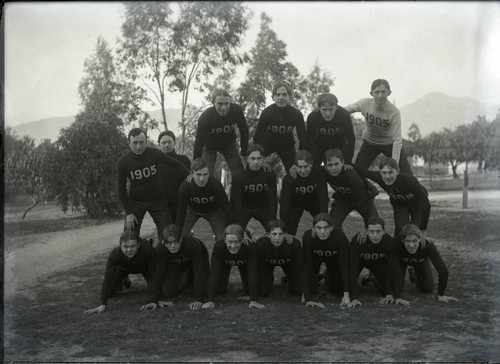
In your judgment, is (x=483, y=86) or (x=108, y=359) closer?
(x=108, y=359)

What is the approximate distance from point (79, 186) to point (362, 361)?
10546 mm

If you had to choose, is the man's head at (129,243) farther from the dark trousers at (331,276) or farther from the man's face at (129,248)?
the dark trousers at (331,276)

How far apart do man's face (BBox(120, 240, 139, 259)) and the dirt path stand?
1981 mm

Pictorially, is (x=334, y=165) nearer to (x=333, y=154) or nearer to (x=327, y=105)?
(x=333, y=154)

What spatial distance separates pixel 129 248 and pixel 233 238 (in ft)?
4.14

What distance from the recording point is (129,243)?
5918mm

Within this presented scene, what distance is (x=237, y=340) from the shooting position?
4.93 metres

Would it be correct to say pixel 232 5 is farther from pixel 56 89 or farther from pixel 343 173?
pixel 343 173

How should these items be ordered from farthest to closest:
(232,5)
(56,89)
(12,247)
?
(232,5) → (12,247) → (56,89)

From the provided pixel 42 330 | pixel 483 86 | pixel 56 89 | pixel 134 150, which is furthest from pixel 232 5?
pixel 42 330

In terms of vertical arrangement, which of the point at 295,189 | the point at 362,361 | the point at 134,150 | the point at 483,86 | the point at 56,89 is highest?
the point at 56,89

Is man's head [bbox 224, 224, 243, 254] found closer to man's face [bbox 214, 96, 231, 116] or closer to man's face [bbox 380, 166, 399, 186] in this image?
man's face [bbox 214, 96, 231, 116]

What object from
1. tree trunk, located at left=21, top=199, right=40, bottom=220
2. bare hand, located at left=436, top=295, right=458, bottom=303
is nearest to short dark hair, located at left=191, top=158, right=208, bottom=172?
bare hand, located at left=436, top=295, right=458, bottom=303

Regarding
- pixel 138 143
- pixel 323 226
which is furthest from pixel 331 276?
pixel 138 143
